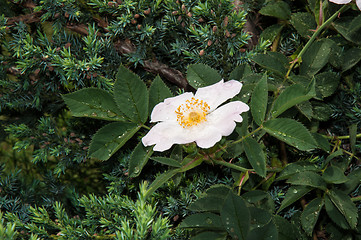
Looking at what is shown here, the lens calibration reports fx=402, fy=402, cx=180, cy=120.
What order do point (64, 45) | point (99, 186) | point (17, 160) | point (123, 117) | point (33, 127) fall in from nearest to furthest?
point (123, 117) → point (64, 45) → point (33, 127) → point (99, 186) → point (17, 160)

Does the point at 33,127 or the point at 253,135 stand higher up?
the point at 253,135

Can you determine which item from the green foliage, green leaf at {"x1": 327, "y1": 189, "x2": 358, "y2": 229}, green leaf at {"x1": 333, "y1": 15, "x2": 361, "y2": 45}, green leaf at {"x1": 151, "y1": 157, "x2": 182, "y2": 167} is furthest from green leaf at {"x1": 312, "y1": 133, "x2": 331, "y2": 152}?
green leaf at {"x1": 151, "y1": 157, "x2": 182, "y2": 167}

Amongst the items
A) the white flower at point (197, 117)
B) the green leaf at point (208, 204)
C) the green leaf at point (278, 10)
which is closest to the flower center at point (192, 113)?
the white flower at point (197, 117)

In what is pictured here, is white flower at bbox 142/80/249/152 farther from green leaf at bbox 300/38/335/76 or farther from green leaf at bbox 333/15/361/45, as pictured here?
green leaf at bbox 333/15/361/45

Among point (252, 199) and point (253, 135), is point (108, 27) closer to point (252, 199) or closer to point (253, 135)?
point (253, 135)

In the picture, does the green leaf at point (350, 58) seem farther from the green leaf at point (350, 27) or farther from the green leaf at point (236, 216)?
the green leaf at point (236, 216)

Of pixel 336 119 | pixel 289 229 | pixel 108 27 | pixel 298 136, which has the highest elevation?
pixel 108 27

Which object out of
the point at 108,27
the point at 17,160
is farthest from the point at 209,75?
Result: the point at 17,160
